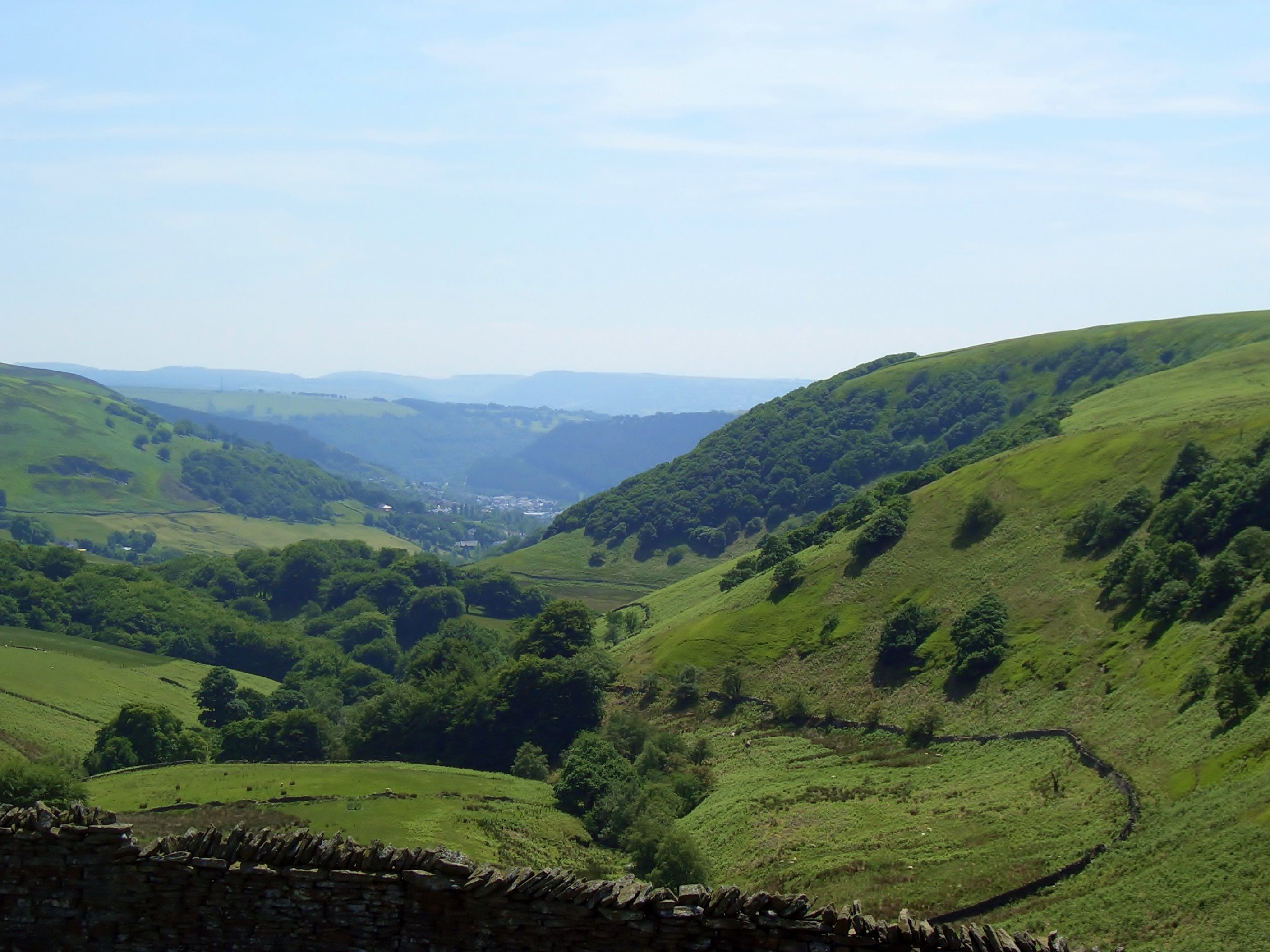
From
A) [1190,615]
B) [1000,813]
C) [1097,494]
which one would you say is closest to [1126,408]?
[1097,494]

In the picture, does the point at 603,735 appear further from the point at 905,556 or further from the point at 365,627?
the point at 365,627

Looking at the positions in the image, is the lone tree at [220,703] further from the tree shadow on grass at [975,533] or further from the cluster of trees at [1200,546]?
the cluster of trees at [1200,546]

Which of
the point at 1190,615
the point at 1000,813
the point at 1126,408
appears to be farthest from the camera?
the point at 1126,408

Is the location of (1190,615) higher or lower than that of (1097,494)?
lower

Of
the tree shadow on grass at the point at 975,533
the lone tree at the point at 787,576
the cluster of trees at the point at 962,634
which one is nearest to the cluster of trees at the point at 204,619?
the lone tree at the point at 787,576

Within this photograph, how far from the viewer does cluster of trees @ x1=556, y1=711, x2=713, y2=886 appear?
62250mm

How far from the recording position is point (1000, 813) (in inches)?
2440

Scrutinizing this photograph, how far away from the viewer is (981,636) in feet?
292

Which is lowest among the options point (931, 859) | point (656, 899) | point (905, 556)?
point (931, 859)

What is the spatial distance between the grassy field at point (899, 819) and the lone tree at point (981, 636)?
9.34 m

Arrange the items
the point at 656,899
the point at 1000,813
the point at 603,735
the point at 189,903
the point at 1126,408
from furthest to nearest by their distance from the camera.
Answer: the point at 1126,408, the point at 603,735, the point at 1000,813, the point at 189,903, the point at 656,899

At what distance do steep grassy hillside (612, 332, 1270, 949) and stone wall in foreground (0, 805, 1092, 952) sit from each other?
104ft

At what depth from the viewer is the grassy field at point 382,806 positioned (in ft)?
224

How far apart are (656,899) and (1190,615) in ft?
233
